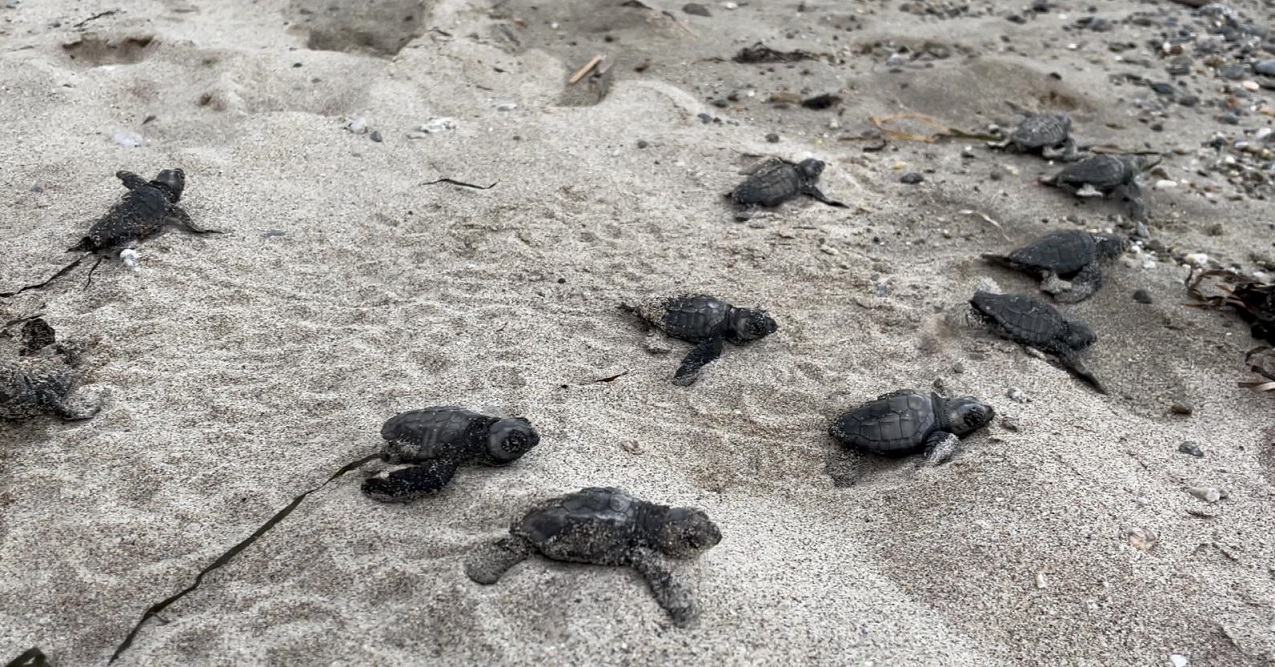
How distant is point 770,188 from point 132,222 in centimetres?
298

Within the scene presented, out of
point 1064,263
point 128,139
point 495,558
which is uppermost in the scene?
point 495,558

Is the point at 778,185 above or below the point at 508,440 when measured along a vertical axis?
below

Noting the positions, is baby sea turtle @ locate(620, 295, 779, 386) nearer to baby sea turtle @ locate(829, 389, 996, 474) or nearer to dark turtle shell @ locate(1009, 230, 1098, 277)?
baby sea turtle @ locate(829, 389, 996, 474)

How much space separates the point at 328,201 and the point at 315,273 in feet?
2.24

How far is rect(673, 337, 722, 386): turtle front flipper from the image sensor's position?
3.24m

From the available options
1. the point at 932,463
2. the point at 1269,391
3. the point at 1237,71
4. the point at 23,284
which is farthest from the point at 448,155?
the point at 1237,71

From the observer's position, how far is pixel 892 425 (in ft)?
9.44

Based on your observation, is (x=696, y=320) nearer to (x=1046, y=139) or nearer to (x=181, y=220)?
(x=181, y=220)

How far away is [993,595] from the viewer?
7.88ft

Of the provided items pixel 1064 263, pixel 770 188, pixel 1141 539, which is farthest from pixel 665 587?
pixel 1064 263

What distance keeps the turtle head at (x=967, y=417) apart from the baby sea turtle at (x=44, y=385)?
296 cm

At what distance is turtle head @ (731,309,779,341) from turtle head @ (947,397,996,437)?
2.55 ft

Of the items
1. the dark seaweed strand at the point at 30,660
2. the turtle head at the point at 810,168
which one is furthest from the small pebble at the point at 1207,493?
the dark seaweed strand at the point at 30,660

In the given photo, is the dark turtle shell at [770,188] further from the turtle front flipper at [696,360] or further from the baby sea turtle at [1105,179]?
the baby sea turtle at [1105,179]
